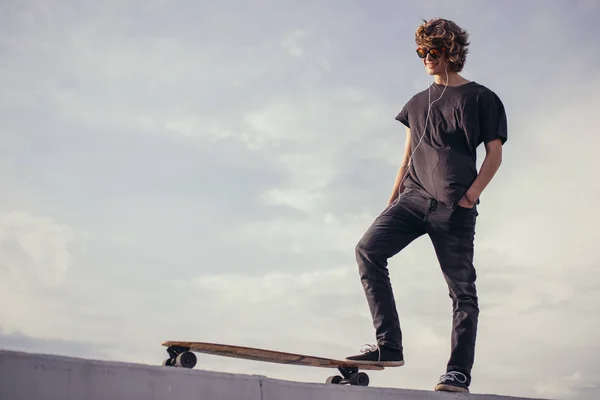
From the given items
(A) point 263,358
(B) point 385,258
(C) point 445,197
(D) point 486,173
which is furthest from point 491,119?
(A) point 263,358

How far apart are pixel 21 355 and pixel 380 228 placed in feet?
10.7

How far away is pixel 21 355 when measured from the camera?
404 centimetres

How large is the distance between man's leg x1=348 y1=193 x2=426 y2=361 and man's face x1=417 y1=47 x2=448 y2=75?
110cm

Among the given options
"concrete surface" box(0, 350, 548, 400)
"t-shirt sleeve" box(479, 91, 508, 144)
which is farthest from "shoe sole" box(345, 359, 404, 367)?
"t-shirt sleeve" box(479, 91, 508, 144)

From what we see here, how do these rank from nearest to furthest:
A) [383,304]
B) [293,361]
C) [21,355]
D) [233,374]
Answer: [21,355]
[233,374]
[293,361]
[383,304]

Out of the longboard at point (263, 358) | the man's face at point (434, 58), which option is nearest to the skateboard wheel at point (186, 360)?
the longboard at point (263, 358)

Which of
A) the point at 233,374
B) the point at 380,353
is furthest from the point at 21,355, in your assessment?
the point at 380,353

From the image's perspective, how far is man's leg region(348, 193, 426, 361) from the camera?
627 cm

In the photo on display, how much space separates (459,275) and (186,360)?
2.38m

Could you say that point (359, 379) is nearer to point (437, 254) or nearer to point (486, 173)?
point (437, 254)

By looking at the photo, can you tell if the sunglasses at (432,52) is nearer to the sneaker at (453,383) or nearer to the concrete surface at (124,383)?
the sneaker at (453,383)

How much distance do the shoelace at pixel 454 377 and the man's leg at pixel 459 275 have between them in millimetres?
23

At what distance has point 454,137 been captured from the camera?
6.36 metres

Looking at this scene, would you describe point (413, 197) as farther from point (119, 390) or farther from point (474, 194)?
point (119, 390)
